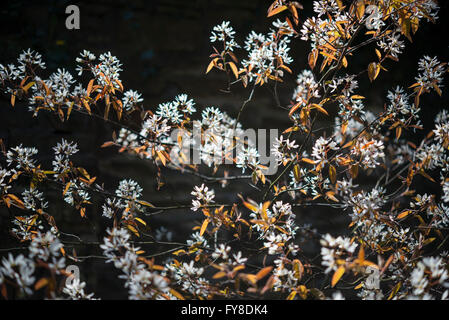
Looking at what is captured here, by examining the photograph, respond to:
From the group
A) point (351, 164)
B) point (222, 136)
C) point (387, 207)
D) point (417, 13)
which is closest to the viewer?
point (417, 13)

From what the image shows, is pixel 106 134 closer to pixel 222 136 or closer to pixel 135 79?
pixel 135 79

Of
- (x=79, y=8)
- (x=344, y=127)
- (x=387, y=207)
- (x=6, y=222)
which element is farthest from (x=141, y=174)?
(x=387, y=207)

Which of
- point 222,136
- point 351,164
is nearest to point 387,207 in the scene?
point 351,164

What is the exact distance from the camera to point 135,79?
1.76 m

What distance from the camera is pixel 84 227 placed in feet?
5.73

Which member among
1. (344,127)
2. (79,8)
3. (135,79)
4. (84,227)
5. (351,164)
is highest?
(79,8)

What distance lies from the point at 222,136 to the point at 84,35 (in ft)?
3.41

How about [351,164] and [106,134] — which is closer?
[351,164]
